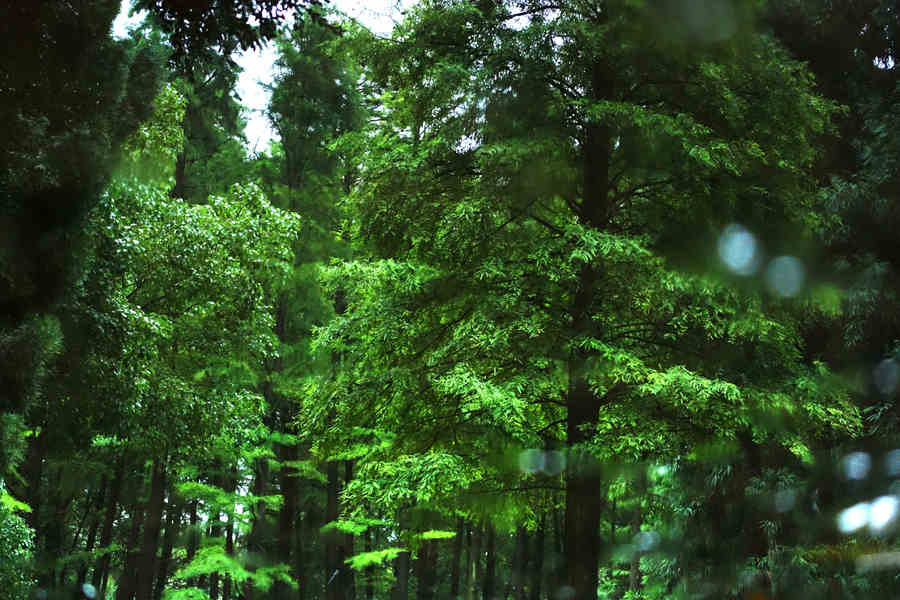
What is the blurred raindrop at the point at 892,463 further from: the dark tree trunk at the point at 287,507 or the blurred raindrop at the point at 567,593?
the dark tree trunk at the point at 287,507

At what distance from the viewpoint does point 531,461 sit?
387 inches

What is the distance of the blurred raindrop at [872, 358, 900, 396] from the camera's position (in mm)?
12508

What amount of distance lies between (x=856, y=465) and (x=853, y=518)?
0.78 meters

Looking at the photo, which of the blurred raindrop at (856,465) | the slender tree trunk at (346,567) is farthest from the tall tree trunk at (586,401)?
the slender tree trunk at (346,567)

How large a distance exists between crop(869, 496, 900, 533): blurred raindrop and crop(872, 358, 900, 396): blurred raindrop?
164 centimetres

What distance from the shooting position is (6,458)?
29.7 feet

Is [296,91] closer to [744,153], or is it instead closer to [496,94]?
[496,94]

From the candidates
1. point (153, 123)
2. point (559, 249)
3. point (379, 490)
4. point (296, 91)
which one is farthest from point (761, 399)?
point (296, 91)

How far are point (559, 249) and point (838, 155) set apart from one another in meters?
8.05

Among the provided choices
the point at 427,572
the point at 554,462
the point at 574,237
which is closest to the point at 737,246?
the point at 574,237

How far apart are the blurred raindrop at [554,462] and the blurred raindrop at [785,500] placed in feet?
16.8

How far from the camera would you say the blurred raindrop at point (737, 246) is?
989 cm

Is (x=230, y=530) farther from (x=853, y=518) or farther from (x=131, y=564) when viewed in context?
(x=853, y=518)

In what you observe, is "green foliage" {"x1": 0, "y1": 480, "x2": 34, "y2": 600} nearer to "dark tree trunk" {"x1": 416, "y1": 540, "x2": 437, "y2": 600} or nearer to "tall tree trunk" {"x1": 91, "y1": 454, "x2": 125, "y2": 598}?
"tall tree trunk" {"x1": 91, "y1": 454, "x2": 125, "y2": 598}
